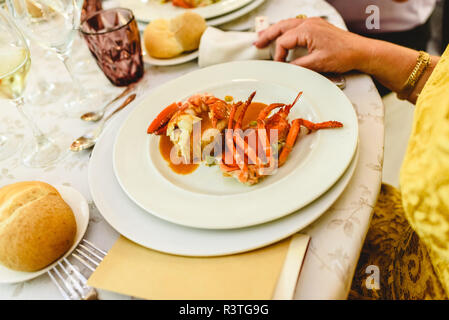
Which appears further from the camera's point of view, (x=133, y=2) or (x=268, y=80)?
(x=133, y=2)

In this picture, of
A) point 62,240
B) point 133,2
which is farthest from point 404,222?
point 133,2

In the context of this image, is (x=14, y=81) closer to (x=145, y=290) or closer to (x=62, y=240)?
(x=62, y=240)

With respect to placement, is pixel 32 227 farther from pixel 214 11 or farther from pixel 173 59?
pixel 214 11

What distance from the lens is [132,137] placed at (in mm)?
942

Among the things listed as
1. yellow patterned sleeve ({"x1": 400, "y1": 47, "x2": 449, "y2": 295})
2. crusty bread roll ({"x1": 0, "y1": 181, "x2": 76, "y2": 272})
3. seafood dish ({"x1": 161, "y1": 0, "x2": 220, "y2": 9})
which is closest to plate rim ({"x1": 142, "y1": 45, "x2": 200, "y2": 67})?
seafood dish ({"x1": 161, "y1": 0, "x2": 220, "y2": 9})

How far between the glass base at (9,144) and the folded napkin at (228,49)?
25.9 inches

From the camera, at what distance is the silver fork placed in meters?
0.65

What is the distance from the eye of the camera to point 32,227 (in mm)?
656

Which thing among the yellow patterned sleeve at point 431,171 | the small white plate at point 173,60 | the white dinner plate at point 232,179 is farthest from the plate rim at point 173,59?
the yellow patterned sleeve at point 431,171

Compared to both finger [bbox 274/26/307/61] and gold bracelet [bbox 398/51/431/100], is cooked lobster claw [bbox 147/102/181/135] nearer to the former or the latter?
finger [bbox 274/26/307/61]

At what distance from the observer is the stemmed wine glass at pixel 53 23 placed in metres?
1.04

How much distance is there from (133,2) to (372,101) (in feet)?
3.91

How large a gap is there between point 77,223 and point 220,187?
33cm

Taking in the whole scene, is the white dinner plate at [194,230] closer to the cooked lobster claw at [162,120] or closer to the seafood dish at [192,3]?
the cooked lobster claw at [162,120]
